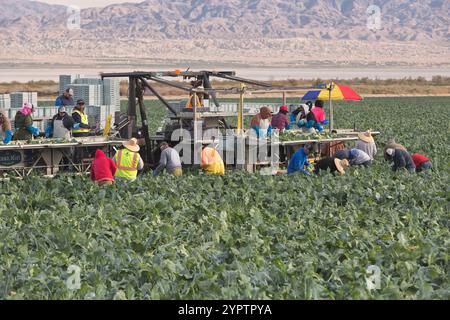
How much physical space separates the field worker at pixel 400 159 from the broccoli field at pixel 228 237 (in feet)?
3.61

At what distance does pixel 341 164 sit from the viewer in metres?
18.2

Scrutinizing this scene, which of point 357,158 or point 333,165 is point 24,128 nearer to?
point 333,165

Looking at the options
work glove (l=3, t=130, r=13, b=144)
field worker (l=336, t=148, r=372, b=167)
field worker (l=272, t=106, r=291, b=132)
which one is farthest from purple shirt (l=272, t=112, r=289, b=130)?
Result: work glove (l=3, t=130, r=13, b=144)

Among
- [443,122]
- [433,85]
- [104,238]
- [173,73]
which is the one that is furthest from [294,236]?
[433,85]

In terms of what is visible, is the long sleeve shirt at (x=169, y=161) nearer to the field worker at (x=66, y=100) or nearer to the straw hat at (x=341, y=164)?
the straw hat at (x=341, y=164)

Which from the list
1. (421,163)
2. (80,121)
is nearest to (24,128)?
(80,121)

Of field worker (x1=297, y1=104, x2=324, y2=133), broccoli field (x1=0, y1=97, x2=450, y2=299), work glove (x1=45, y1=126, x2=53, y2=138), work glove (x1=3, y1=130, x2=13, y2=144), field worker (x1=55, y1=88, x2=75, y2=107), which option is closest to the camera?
broccoli field (x1=0, y1=97, x2=450, y2=299)

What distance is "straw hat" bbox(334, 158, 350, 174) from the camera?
1797 cm

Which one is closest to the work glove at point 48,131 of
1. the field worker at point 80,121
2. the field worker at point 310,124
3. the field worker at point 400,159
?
the field worker at point 80,121

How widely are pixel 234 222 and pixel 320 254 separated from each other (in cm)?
272

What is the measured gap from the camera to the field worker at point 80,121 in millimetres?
20250

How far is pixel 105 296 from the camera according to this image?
8945mm

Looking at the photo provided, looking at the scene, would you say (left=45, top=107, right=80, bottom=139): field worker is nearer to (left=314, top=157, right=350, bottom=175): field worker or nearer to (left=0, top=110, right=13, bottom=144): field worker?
(left=0, top=110, right=13, bottom=144): field worker

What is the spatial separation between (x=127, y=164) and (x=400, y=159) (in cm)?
525
